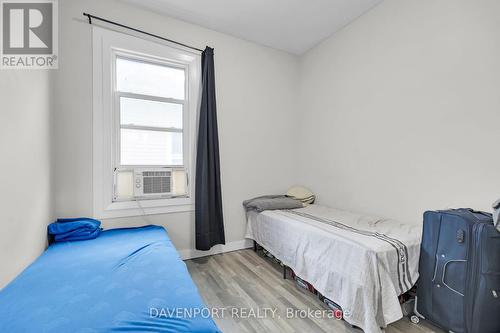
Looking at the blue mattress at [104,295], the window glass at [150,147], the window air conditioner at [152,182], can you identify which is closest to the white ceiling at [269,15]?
the window glass at [150,147]

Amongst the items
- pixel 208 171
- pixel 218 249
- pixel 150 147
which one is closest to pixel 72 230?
pixel 150 147

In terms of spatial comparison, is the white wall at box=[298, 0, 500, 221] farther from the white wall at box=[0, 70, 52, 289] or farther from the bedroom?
the white wall at box=[0, 70, 52, 289]

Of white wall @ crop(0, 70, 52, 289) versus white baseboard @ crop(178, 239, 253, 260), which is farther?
white baseboard @ crop(178, 239, 253, 260)

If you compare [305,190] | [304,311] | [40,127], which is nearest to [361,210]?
[305,190]

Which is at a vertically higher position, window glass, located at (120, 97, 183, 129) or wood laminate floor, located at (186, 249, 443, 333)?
window glass, located at (120, 97, 183, 129)

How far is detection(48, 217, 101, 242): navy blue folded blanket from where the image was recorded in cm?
182

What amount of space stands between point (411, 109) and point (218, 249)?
8.56 ft

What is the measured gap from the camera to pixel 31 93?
1.55 m

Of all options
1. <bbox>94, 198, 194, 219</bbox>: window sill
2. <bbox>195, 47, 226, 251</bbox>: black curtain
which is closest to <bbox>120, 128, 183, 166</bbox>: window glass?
<bbox>195, 47, 226, 251</bbox>: black curtain

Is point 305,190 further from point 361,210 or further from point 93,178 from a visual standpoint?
point 93,178

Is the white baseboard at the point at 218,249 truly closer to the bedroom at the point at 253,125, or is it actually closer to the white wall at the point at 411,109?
the bedroom at the point at 253,125

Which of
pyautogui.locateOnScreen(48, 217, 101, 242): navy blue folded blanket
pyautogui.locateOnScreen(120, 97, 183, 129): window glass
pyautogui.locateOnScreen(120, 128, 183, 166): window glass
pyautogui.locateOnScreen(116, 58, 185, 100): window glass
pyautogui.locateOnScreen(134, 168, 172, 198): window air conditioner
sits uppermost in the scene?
pyautogui.locateOnScreen(116, 58, 185, 100): window glass

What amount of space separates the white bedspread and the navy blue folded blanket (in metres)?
1.76

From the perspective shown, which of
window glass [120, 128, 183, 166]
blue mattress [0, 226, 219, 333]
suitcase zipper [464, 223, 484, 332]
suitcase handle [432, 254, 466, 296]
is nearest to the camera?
blue mattress [0, 226, 219, 333]
